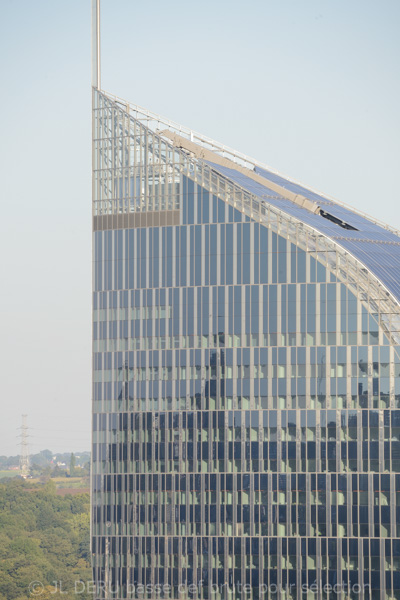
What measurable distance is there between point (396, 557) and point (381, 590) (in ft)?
17.1

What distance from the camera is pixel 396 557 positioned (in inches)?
7869

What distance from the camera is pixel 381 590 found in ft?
654
